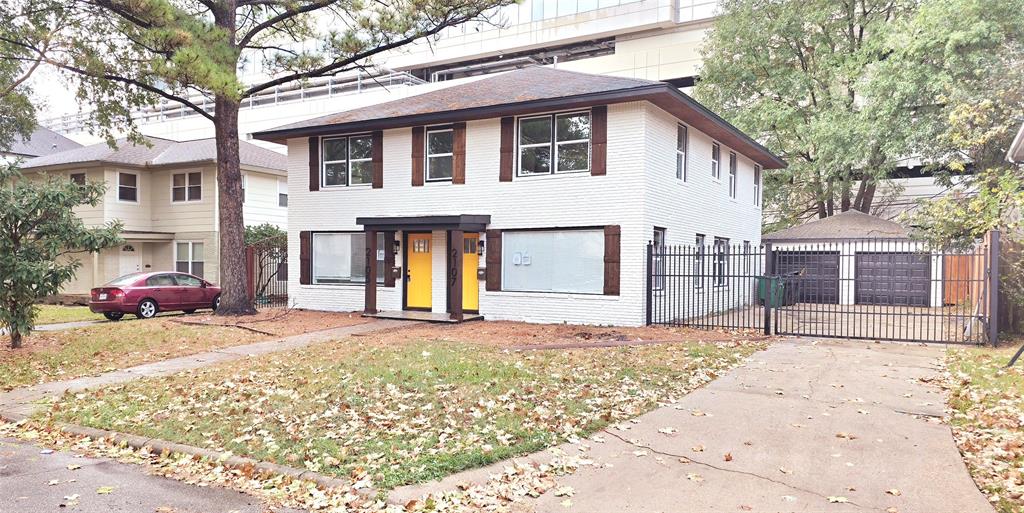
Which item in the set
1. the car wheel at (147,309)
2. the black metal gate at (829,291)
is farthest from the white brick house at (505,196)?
the car wheel at (147,309)

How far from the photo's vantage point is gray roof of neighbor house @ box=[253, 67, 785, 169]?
14875 millimetres

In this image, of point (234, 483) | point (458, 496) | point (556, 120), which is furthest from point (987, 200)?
point (234, 483)

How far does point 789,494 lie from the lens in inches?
194

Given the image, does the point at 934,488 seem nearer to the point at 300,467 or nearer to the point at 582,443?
the point at 582,443

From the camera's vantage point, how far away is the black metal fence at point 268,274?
2198 cm

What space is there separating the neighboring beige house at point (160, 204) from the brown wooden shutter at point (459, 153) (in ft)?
40.2

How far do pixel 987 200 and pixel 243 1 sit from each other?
18883mm

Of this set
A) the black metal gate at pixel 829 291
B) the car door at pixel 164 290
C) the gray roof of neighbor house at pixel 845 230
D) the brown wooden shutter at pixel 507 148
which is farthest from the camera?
the gray roof of neighbor house at pixel 845 230

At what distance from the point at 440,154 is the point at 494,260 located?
335 cm

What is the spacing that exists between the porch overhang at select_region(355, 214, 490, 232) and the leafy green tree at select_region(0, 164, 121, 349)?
21.3 ft

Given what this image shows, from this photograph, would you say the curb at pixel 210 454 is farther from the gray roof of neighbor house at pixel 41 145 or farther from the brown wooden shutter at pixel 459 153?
the gray roof of neighbor house at pixel 41 145

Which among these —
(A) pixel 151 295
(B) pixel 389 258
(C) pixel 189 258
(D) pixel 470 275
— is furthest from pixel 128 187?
(D) pixel 470 275

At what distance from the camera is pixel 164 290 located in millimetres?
19422

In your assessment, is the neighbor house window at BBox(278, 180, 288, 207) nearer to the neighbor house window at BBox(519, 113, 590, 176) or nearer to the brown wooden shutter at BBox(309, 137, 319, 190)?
the brown wooden shutter at BBox(309, 137, 319, 190)
